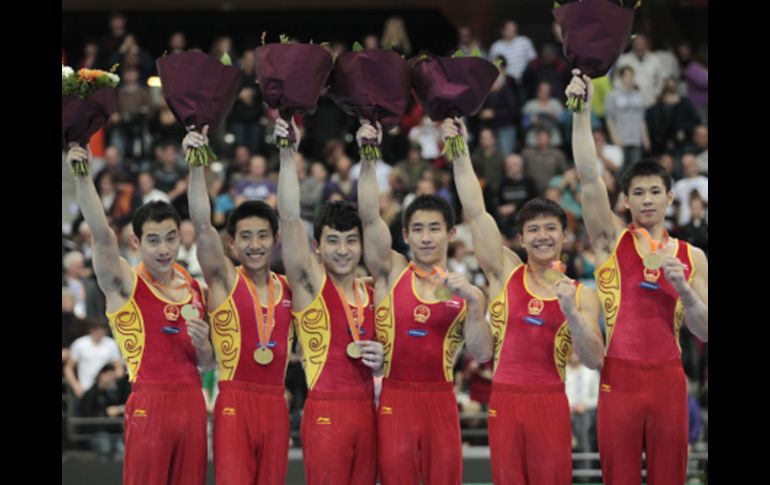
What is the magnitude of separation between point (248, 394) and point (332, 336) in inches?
24.8

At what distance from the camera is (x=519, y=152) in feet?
52.4

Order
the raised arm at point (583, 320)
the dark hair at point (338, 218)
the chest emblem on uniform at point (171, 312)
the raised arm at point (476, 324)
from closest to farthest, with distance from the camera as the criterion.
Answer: the raised arm at point (583, 320) < the raised arm at point (476, 324) < the chest emblem on uniform at point (171, 312) < the dark hair at point (338, 218)

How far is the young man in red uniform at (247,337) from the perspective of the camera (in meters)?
7.74

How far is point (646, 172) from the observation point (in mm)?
7918

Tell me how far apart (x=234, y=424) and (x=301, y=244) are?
1.18 m

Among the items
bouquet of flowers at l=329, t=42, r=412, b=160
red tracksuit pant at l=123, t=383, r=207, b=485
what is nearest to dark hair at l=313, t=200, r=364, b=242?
bouquet of flowers at l=329, t=42, r=412, b=160

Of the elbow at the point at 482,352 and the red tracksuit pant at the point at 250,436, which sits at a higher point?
the elbow at the point at 482,352

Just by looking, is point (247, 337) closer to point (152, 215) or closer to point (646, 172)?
point (152, 215)

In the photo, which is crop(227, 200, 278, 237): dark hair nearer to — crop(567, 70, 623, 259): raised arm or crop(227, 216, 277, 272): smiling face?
crop(227, 216, 277, 272): smiling face

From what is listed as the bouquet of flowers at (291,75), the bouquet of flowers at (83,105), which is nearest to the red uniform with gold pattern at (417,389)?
the bouquet of flowers at (291,75)

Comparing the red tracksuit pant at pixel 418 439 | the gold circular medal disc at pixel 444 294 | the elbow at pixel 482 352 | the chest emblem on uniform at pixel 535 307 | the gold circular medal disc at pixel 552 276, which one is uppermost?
the gold circular medal disc at pixel 552 276

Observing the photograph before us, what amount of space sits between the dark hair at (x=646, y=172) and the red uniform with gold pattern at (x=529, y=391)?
2.74 ft

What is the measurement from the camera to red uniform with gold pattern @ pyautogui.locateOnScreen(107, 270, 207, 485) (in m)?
7.70

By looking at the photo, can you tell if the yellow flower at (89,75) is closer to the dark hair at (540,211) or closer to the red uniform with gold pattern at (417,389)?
the red uniform with gold pattern at (417,389)
